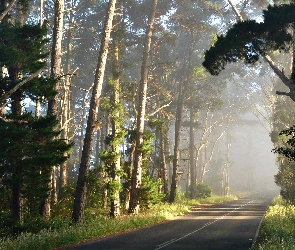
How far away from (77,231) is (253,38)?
30.7 feet

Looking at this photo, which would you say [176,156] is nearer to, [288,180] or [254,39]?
[288,180]

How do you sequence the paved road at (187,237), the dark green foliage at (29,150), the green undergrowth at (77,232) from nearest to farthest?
the green undergrowth at (77,232) < the dark green foliage at (29,150) < the paved road at (187,237)

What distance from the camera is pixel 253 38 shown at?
13.4 metres

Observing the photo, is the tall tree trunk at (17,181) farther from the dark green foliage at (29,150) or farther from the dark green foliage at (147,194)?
the dark green foliage at (147,194)

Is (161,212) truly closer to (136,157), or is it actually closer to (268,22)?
(136,157)

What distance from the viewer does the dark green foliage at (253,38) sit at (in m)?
13.0

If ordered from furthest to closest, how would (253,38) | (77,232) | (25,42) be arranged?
(77,232) → (25,42) → (253,38)

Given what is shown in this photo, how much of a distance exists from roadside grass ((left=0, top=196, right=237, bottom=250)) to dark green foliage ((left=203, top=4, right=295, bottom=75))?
766 cm

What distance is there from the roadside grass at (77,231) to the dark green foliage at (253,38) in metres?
7.66

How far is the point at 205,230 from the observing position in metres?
17.8

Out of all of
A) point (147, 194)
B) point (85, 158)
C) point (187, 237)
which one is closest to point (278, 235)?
point (187, 237)

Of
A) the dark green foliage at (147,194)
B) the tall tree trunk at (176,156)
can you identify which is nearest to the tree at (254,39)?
the dark green foliage at (147,194)

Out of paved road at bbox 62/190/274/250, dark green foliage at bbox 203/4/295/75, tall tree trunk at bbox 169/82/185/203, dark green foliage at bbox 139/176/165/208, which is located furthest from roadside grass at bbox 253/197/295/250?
tall tree trunk at bbox 169/82/185/203

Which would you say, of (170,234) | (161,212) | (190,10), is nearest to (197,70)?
(190,10)
